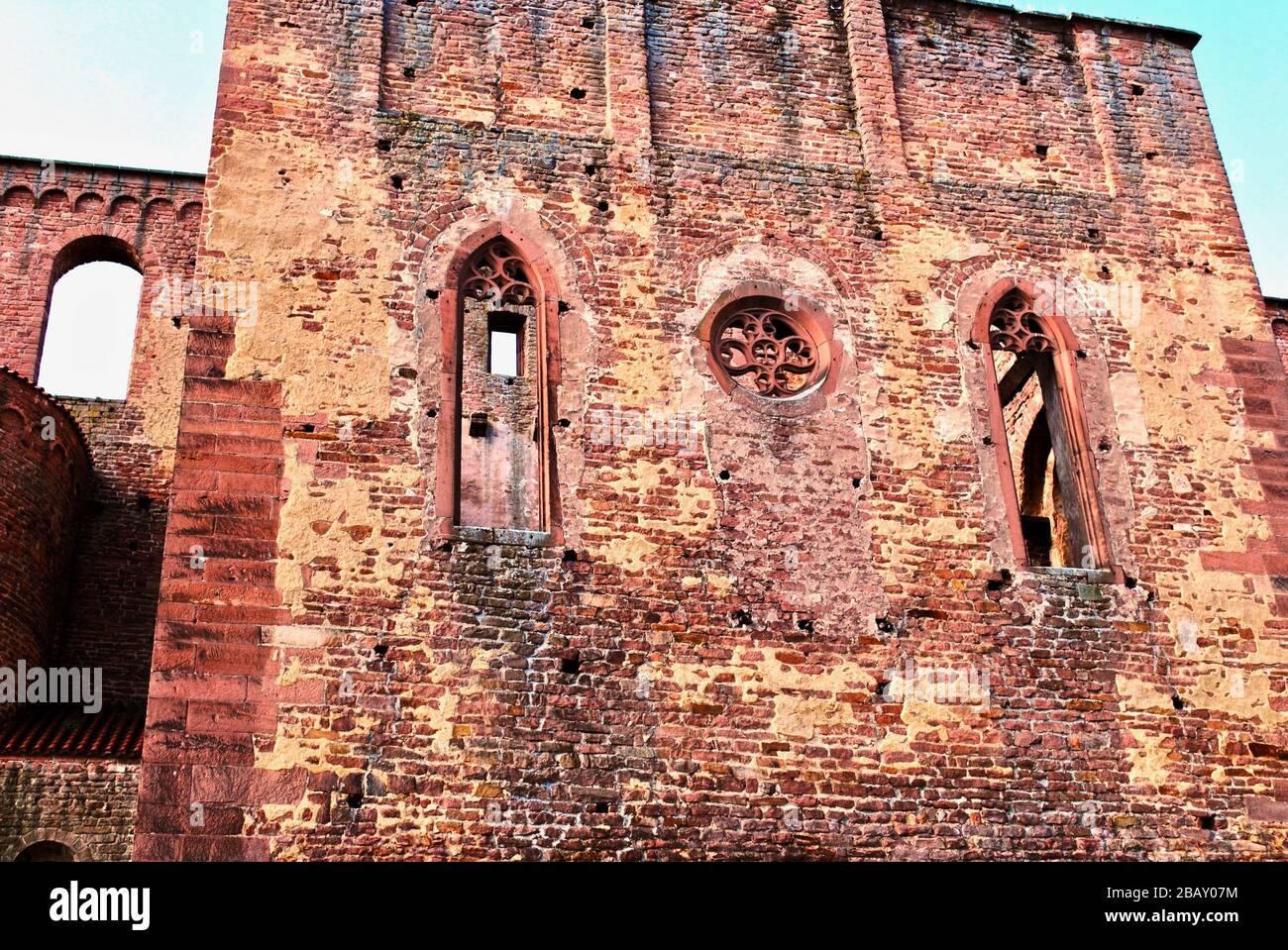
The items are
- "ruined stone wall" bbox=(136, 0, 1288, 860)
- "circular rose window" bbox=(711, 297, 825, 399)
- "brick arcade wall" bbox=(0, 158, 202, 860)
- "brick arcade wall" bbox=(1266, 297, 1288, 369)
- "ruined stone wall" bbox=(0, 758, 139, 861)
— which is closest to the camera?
"ruined stone wall" bbox=(136, 0, 1288, 860)

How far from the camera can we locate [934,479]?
403 inches

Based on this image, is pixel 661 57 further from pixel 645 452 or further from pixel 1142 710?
pixel 1142 710

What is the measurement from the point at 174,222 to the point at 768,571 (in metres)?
9.69

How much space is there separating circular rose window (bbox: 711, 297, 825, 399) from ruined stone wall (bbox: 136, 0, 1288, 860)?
0.62ft

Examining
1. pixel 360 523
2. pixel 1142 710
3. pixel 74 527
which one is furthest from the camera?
pixel 74 527

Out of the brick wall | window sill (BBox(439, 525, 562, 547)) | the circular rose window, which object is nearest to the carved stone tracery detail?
the circular rose window

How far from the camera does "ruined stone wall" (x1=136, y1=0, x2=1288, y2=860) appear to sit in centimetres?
864

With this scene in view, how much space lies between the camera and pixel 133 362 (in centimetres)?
1516

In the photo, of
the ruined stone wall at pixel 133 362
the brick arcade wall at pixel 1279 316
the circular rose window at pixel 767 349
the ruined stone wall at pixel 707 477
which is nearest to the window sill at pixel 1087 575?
the ruined stone wall at pixel 707 477

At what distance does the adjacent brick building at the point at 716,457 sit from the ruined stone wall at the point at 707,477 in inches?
1.2

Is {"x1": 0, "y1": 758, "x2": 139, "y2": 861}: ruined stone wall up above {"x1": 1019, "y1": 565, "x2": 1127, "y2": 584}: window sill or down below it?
below

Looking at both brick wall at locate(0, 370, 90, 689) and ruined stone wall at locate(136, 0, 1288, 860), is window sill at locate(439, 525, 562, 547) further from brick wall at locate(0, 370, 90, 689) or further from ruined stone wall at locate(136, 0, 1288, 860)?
brick wall at locate(0, 370, 90, 689)
